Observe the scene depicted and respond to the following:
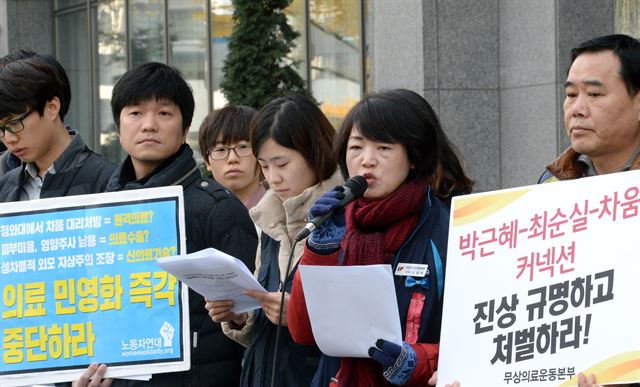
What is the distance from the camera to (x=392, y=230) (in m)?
3.77

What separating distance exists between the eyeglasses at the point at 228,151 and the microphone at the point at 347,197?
9.32 ft

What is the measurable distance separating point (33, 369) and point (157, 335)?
0.56 meters

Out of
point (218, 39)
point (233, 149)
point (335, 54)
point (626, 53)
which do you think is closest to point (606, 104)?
point (626, 53)

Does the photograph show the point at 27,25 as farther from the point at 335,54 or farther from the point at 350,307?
the point at 350,307

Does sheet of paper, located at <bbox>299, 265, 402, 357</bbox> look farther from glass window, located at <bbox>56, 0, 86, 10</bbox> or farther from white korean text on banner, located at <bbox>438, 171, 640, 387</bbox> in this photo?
glass window, located at <bbox>56, 0, 86, 10</bbox>

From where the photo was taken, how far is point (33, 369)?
14.5 feet

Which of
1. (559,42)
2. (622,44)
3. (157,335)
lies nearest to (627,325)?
(622,44)

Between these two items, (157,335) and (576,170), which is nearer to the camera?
(576,170)

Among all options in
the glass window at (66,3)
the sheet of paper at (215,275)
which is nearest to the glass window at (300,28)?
the glass window at (66,3)

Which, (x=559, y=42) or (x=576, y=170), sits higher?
(x=559, y=42)

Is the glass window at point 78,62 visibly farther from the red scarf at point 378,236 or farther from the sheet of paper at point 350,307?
the sheet of paper at point 350,307

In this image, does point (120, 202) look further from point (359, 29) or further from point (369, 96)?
point (359, 29)

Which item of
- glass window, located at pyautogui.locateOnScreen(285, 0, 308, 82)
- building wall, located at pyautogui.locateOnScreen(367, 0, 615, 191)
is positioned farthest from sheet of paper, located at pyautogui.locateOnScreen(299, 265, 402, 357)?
glass window, located at pyautogui.locateOnScreen(285, 0, 308, 82)

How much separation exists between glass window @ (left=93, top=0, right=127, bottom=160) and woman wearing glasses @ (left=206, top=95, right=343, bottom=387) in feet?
55.6
